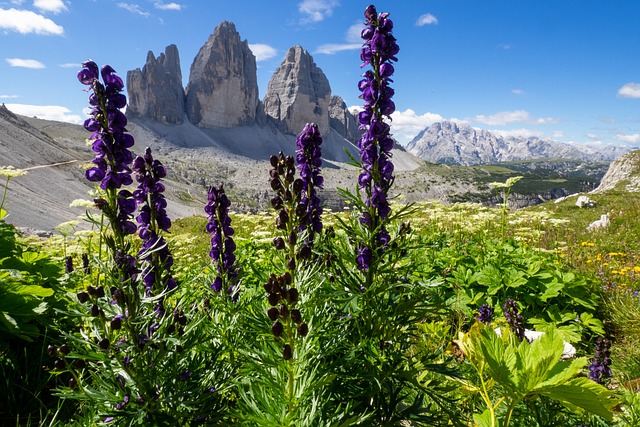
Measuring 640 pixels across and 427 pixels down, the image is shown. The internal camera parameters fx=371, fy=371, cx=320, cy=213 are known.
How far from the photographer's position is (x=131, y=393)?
2.19m

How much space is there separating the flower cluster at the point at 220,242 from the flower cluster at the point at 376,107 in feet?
4.49

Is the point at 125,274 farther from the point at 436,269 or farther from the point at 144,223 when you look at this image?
the point at 436,269

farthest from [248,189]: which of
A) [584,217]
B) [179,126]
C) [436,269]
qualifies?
[436,269]

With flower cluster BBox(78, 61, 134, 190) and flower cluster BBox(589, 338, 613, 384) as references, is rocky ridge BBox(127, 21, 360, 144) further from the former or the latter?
flower cluster BBox(589, 338, 613, 384)

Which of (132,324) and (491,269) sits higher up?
(132,324)

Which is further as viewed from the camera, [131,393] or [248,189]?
[248,189]

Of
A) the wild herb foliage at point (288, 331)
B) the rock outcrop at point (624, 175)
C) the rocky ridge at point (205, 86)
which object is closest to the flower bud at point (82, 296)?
the wild herb foliage at point (288, 331)

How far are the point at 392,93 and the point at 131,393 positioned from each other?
2.73 metres

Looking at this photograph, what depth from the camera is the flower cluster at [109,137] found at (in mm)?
2369

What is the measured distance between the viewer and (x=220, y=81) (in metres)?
176

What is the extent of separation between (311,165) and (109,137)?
5.34 feet

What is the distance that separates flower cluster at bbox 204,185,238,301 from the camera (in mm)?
3459

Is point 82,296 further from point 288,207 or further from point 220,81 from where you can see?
point 220,81

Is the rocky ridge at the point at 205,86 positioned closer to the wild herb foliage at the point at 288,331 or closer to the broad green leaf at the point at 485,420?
the wild herb foliage at the point at 288,331
